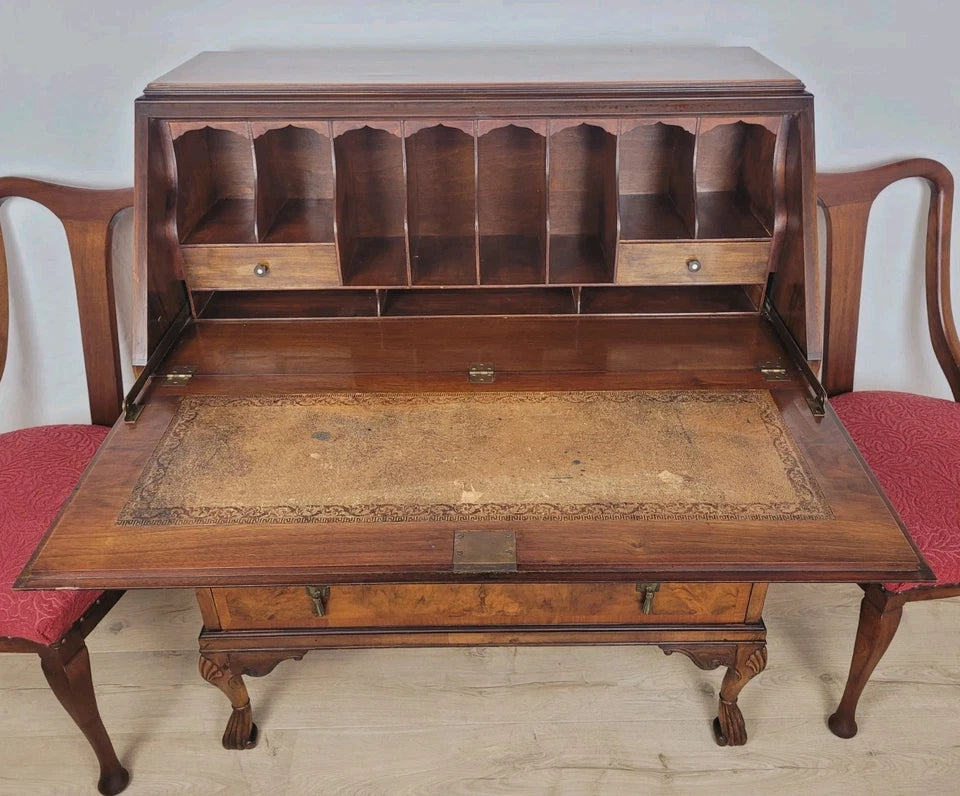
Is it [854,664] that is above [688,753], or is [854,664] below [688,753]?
above

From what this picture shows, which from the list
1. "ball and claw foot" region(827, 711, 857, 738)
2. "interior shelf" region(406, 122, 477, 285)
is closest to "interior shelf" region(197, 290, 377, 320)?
"interior shelf" region(406, 122, 477, 285)

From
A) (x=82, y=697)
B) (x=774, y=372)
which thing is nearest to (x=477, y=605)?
(x=774, y=372)

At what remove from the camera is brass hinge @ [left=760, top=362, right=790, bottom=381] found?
1.49 metres

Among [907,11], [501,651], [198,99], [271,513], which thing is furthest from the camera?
[501,651]

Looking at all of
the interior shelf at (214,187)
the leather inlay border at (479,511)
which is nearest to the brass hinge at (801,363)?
the leather inlay border at (479,511)

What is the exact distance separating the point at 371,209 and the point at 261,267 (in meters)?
0.28

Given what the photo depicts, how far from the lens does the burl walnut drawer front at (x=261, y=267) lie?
1.56 meters

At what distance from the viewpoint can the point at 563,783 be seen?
5.64 ft

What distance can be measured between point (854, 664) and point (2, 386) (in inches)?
84.5

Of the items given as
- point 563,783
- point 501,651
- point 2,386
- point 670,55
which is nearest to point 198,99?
point 670,55

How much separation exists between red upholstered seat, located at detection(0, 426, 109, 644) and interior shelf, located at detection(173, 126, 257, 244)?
564 mm

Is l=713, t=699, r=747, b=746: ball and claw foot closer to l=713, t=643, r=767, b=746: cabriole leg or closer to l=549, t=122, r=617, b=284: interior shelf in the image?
l=713, t=643, r=767, b=746: cabriole leg

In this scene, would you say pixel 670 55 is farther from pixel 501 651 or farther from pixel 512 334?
pixel 501 651

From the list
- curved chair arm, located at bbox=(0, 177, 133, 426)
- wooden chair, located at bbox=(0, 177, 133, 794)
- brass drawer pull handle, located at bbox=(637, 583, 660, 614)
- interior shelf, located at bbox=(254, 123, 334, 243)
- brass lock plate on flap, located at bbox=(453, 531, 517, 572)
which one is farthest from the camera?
curved chair arm, located at bbox=(0, 177, 133, 426)
